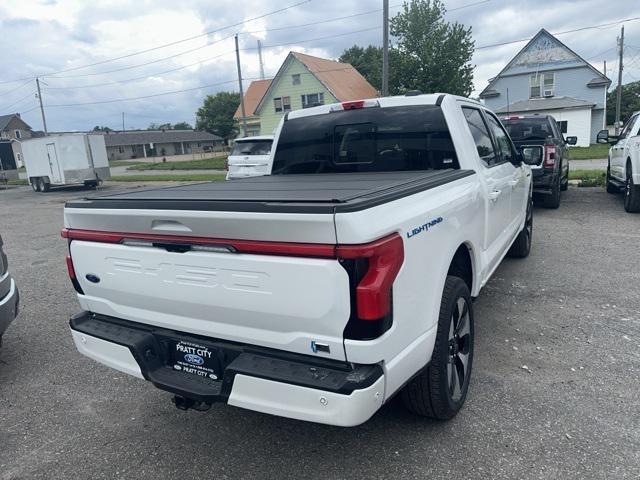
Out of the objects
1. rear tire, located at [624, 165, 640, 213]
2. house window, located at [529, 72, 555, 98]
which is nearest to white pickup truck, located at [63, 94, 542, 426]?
rear tire, located at [624, 165, 640, 213]

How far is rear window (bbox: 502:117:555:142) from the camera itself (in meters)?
9.98

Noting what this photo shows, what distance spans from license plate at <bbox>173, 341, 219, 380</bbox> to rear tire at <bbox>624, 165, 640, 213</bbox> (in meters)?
8.45

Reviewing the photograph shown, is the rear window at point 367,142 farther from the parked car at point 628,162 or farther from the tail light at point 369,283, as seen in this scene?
the parked car at point 628,162

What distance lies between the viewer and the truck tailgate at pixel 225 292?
2045mm

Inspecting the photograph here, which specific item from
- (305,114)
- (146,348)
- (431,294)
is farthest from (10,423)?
(305,114)

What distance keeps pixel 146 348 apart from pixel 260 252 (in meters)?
0.98

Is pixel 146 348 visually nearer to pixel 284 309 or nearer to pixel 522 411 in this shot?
pixel 284 309

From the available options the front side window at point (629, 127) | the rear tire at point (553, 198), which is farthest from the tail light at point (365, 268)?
the front side window at point (629, 127)

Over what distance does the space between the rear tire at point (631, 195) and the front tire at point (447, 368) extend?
6.99 meters

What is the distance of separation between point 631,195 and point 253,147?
30.5 feet

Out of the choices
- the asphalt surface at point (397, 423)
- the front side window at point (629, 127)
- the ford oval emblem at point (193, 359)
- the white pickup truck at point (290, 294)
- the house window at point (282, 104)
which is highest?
the house window at point (282, 104)

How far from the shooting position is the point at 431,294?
2.46m

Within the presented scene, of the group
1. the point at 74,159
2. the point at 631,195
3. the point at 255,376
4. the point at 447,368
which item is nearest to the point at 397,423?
the point at 447,368

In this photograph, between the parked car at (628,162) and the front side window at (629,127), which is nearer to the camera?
the parked car at (628,162)
